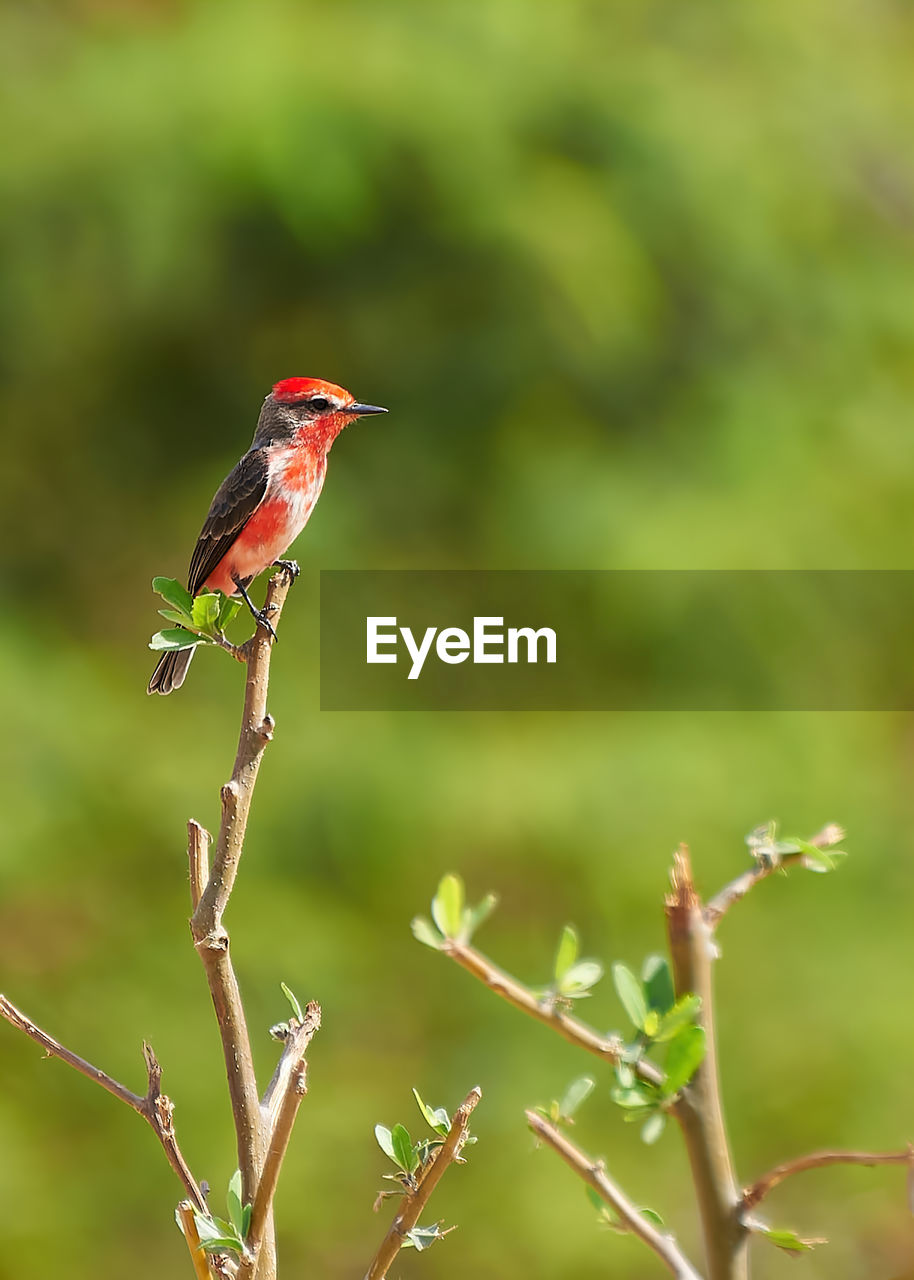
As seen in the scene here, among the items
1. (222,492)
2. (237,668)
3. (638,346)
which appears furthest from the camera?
(638,346)

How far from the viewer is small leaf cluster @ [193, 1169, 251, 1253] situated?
0.62 m

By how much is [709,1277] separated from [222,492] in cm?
99

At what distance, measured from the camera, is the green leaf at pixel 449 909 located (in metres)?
0.53

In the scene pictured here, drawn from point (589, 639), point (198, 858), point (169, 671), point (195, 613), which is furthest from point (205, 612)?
point (589, 639)

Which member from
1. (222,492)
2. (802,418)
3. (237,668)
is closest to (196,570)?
(222,492)

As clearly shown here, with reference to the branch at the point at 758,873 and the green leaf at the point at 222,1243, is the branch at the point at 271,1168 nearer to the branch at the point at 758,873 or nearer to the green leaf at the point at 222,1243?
the green leaf at the point at 222,1243

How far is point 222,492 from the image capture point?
4.48 feet

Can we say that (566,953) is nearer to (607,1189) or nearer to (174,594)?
(607,1189)

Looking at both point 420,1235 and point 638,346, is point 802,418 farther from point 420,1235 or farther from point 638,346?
point 420,1235

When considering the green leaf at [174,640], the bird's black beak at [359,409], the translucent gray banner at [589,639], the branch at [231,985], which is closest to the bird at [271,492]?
the bird's black beak at [359,409]

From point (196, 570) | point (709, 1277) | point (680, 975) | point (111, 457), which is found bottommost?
point (709, 1277)

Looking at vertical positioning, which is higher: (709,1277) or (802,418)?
(802,418)

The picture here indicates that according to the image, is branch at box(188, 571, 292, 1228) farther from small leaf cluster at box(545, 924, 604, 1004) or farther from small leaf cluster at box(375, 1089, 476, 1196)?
small leaf cluster at box(545, 924, 604, 1004)

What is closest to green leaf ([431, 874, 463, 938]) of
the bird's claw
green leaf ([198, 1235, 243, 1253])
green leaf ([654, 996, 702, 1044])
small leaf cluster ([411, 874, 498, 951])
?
small leaf cluster ([411, 874, 498, 951])
